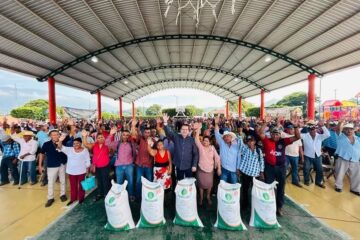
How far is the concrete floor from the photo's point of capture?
334cm

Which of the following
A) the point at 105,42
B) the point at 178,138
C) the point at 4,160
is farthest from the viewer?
the point at 105,42

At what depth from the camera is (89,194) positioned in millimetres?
4691

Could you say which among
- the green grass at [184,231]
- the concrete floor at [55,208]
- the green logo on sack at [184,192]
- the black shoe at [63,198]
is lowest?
the concrete floor at [55,208]

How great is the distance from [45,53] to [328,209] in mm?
14933

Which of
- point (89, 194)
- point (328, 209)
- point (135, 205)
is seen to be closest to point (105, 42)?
point (89, 194)

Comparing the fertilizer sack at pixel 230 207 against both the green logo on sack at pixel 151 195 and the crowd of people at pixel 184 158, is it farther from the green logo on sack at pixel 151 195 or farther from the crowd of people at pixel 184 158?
the green logo on sack at pixel 151 195

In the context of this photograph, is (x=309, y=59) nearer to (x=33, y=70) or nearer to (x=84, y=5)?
(x=84, y=5)

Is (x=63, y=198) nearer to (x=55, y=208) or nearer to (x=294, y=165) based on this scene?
(x=55, y=208)

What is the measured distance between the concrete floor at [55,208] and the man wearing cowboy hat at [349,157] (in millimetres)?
241

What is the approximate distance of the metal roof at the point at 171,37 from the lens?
8.98 meters

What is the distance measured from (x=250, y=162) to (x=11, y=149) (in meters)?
6.19

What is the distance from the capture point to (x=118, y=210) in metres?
3.02

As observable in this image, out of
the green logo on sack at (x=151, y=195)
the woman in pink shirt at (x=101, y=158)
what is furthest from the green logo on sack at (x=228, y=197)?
the woman in pink shirt at (x=101, y=158)

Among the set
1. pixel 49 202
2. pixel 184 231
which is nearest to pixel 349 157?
pixel 184 231
